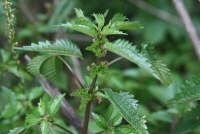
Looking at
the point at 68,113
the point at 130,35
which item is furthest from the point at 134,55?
the point at 130,35

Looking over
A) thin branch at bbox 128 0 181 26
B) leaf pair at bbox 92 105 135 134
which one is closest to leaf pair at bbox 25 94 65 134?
leaf pair at bbox 92 105 135 134

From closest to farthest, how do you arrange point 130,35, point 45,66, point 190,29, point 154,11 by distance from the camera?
1. point 45,66
2. point 190,29
3. point 154,11
4. point 130,35

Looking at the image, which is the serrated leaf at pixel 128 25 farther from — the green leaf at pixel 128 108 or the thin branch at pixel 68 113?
the thin branch at pixel 68 113

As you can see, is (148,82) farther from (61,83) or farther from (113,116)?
(113,116)

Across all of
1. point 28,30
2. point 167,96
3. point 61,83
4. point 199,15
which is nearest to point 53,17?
point 28,30

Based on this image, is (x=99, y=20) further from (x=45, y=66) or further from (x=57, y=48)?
(x=45, y=66)

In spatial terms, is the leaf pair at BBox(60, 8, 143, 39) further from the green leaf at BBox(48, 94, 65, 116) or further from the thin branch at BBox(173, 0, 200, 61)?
the thin branch at BBox(173, 0, 200, 61)
